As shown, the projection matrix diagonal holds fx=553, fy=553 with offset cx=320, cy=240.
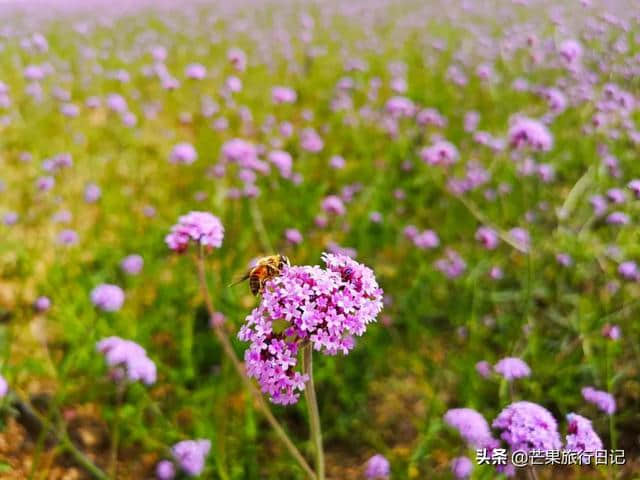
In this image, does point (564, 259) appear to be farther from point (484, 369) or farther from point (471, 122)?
point (471, 122)

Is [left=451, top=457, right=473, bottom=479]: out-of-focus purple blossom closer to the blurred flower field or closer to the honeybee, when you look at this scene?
the blurred flower field

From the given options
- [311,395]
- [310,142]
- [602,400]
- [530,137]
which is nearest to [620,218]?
[530,137]

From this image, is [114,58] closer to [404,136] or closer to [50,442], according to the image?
[404,136]

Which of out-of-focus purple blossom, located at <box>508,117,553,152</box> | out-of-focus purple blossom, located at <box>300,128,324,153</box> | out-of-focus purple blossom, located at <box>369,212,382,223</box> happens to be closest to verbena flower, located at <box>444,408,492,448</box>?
out-of-focus purple blossom, located at <box>508,117,553,152</box>

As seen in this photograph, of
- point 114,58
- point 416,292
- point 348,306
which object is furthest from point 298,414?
point 114,58

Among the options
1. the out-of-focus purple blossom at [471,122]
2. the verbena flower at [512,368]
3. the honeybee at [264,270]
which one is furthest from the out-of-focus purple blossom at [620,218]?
the honeybee at [264,270]

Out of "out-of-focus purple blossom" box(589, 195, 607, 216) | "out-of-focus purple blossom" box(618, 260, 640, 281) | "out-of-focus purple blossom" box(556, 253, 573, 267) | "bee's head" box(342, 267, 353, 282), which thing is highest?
"out-of-focus purple blossom" box(589, 195, 607, 216)
